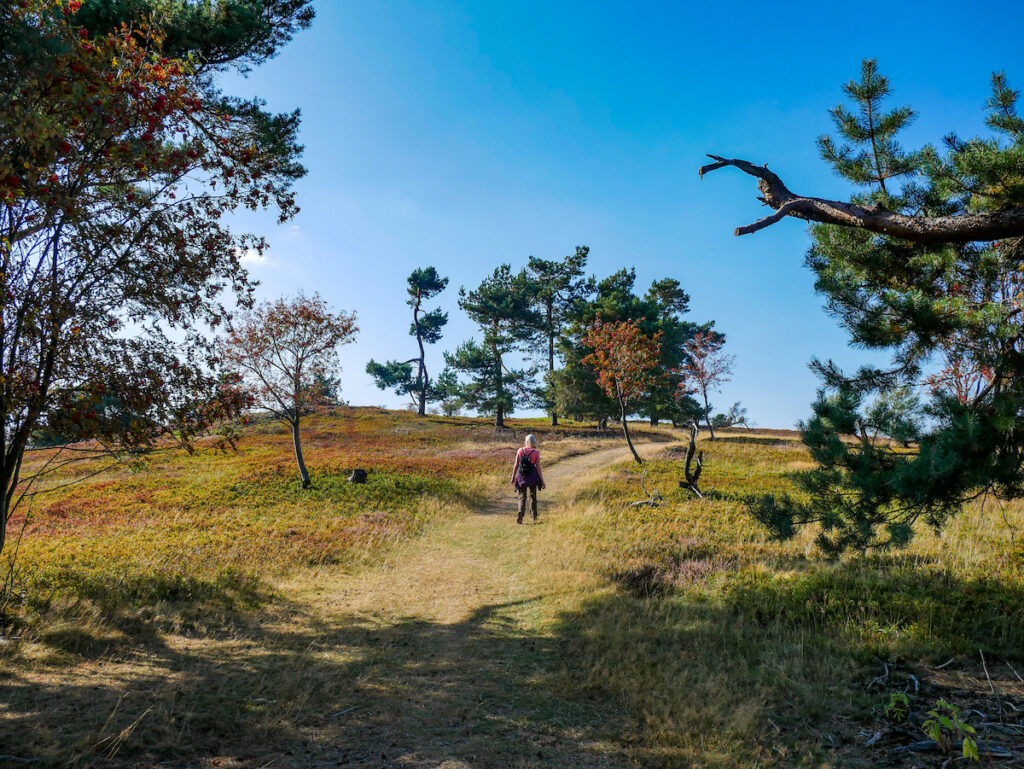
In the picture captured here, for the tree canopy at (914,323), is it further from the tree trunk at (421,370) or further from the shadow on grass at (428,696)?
the tree trunk at (421,370)

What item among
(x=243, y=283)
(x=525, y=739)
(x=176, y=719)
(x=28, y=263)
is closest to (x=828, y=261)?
(x=525, y=739)

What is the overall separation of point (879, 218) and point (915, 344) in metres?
1.69

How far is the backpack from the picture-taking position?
44.6 feet

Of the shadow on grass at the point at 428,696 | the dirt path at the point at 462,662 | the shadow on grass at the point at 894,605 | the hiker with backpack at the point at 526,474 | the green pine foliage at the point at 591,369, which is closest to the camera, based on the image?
the shadow on grass at the point at 428,696

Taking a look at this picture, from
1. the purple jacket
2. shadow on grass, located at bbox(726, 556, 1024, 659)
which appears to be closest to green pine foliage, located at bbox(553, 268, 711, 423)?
the purple jacket

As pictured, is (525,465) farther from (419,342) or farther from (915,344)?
(419,342)

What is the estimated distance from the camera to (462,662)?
18.9 ft

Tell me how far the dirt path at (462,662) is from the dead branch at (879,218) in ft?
16.0

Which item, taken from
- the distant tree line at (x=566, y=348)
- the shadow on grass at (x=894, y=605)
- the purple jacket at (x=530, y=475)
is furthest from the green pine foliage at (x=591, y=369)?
the shadow on grass at (x=894, y=605)

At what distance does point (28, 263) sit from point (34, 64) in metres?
2.46

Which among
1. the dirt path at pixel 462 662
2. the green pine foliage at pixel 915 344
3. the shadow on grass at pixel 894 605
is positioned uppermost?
the green pine foliage at pixel 915 344

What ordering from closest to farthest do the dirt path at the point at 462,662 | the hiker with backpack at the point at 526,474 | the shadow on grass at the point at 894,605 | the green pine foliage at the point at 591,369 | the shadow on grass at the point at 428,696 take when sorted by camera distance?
the shadow on grass at the point at 428,696
the dirt path at the point at 462,662
the shadow on grass at the point at 894,605
the hiker with backpack at the point at 526,474
the green pine foliage at the point at 591,369

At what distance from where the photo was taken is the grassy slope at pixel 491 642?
412cm

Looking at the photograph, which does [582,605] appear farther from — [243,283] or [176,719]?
[243,283]
